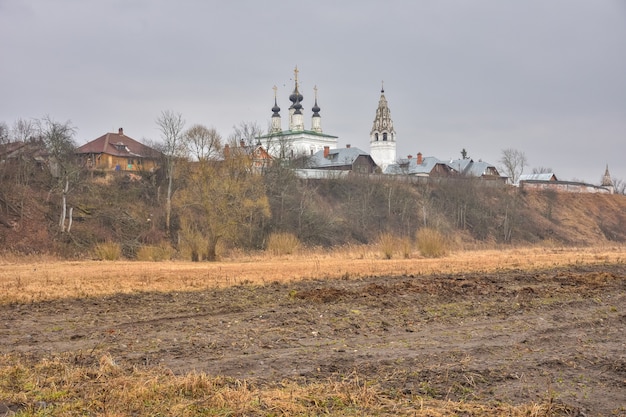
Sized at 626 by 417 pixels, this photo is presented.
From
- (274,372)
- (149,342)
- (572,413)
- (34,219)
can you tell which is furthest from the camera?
(34,219)

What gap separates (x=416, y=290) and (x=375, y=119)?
9742 cm

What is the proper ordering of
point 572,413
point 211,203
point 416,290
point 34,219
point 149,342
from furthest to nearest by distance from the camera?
1. point 34,219
2. point 211,203
3. point 416,290
4. point 149,342
5. point 572,413

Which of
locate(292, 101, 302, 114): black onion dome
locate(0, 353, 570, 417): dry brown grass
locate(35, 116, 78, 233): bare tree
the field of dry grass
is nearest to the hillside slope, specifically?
locate(35, 116, 78, 233): bare tree

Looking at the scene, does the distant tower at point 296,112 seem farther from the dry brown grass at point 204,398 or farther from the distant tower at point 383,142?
the dry brown grass at point 204,398

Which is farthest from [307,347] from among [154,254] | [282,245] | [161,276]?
[154,254]

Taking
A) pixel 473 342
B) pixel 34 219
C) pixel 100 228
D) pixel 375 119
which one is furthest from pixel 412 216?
pixel 473 342

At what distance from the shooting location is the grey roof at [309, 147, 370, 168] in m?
92.8

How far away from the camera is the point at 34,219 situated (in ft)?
→ 153

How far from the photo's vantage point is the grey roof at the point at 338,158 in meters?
92.8

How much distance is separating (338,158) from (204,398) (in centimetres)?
8796

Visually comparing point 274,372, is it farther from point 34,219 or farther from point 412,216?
point 412,216

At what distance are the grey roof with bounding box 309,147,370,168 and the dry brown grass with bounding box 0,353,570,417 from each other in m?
83.3

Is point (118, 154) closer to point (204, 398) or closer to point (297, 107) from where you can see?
point (297, 107)

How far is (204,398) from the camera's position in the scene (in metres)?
7.44
